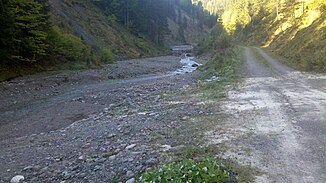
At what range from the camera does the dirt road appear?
5.72m

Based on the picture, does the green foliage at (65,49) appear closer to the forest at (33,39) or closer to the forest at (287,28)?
the forest at (33,39)

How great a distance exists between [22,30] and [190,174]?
2477cm

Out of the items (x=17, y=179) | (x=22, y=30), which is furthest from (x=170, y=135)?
(x=22, y=30)

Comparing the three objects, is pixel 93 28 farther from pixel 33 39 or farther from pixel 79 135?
pixel 79 135

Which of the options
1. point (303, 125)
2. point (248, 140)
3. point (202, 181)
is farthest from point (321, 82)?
point (202, 181)

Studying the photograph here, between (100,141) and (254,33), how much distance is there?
73658 millimetres

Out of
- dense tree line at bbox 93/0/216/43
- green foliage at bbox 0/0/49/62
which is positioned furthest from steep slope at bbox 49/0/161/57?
green foliage at bbox 0/0/49/62

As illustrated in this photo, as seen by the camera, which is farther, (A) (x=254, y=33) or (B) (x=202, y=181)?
(A) (x=254, y=33)

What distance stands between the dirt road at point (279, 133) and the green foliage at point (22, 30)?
59.0 ft

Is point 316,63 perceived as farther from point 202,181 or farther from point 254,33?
point 254,33

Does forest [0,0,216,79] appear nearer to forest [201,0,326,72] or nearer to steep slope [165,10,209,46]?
forest [201,0,326,72]

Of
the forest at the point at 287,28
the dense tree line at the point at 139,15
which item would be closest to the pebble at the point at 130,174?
the forest at the point at 287,28

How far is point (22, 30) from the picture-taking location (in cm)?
2525

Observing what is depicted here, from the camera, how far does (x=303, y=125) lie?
847 centimetres
